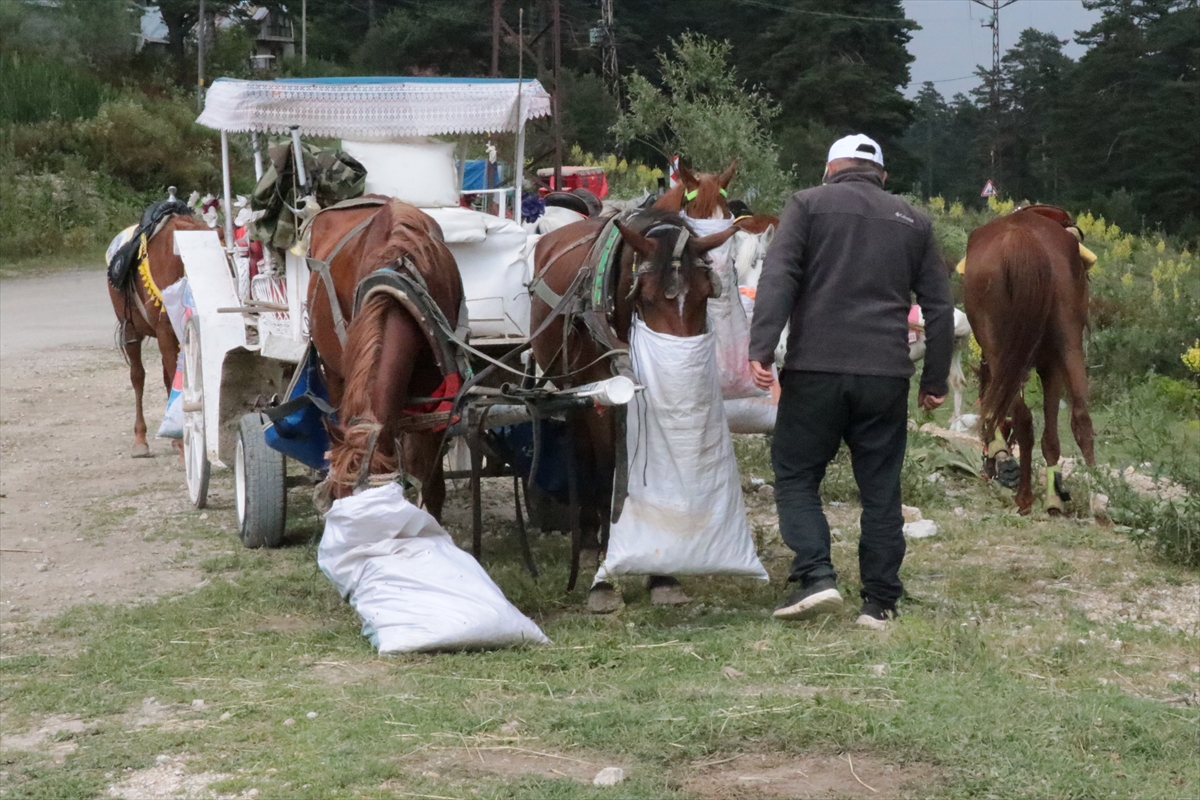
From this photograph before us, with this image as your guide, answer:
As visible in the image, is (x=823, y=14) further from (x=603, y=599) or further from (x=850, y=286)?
(x=603, y=599)

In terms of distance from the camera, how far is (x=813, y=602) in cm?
565

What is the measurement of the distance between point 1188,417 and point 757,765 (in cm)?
1042

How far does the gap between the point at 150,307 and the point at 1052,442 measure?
6509 mm

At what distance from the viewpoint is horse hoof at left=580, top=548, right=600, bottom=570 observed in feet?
23.3

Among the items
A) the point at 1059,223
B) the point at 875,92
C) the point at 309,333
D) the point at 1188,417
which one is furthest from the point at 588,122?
the point at 309,333

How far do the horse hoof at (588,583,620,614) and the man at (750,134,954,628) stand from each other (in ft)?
2.59

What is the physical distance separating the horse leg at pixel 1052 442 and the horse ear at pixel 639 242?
3937mm

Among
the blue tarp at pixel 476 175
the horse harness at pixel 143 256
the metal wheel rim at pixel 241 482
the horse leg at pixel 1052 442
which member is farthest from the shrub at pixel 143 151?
the horse leg at pixel 1052 442

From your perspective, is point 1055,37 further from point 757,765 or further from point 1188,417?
point 757,765

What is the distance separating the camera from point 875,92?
34438mm

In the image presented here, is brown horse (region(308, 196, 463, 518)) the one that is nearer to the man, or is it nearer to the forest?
the man

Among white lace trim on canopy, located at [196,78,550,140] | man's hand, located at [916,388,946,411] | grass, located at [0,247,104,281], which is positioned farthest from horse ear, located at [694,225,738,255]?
grass, located at [0,247,104,281]

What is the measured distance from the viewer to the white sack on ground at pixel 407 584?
5484 millimetres

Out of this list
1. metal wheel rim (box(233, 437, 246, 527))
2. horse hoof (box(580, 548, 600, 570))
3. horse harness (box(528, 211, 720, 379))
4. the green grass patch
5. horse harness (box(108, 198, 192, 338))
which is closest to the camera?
the green grass patch
